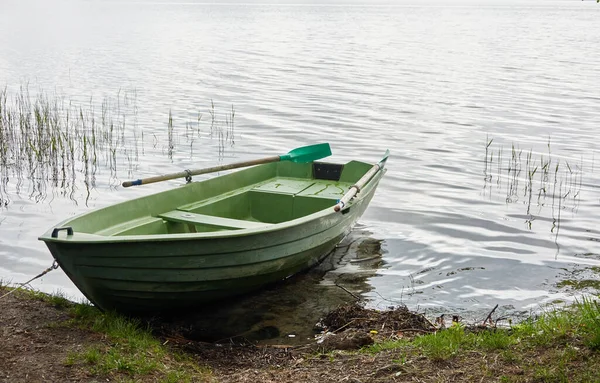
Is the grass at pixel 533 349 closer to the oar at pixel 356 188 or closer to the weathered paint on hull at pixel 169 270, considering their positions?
the weathered paint on hull at pixel 169 270

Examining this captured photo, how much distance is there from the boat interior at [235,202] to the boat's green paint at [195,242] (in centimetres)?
1

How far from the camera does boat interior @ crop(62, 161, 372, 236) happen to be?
718 cm

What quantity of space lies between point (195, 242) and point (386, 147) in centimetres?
972

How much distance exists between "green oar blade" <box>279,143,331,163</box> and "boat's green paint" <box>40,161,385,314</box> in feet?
2.24

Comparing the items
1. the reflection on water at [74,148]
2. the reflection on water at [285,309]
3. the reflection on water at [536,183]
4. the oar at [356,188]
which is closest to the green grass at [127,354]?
the reflection on water at [285,309]

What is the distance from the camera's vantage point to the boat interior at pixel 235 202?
23.6 ft

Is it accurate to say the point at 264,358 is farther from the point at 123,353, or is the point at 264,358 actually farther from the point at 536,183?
the point at 536,183

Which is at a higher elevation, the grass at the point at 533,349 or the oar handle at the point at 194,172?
the oar handle at the point at 194,172

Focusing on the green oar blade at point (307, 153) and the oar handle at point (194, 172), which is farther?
the green oar blade at point (307, 153)

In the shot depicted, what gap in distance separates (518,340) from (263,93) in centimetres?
1745

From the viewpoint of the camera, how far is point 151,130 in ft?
52.3

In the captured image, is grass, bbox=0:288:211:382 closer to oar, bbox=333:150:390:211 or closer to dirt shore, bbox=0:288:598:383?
dirt shore, bbox=0:288:598:383

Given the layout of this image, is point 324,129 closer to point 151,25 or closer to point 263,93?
point 263,93

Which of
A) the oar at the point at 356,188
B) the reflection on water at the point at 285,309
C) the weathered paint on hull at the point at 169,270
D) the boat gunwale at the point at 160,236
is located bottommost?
the reflection on water at the point at 285,309
